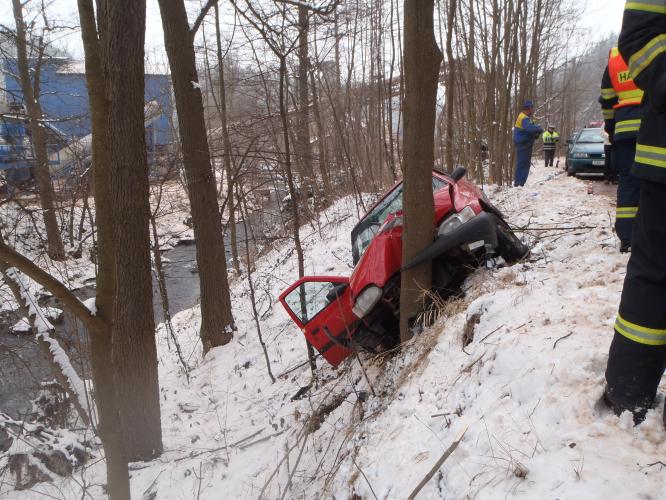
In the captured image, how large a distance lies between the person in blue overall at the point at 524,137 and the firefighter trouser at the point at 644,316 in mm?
8188

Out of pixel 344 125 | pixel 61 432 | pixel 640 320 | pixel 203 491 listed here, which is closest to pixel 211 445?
pixel 203 491

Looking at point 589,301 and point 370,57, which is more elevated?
point 370,57

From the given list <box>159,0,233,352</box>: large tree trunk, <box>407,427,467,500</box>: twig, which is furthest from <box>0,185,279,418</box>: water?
<box>407,427,467,500</box>: twig

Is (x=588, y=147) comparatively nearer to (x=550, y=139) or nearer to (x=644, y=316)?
(x=550, y=139)

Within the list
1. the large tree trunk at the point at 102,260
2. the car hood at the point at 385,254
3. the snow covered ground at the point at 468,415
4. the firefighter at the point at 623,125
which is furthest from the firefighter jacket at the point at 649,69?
the large tree trunk at the point at 102,260

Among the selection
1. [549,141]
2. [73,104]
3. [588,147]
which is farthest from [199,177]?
[549,141]

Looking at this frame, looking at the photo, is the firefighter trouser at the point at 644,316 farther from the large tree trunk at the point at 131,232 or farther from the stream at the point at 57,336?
the stream at the point at 57,336

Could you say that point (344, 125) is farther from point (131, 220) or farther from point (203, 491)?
point (203, 491)

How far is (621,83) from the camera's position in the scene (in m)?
3.22

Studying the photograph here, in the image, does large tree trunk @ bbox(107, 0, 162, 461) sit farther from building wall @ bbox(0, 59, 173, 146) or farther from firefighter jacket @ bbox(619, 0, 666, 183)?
building wall @ bbox(0, 59, 173, 146)

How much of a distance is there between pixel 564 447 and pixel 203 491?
3.42 metres

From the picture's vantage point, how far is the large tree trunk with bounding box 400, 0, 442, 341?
3.52 m

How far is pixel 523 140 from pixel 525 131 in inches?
7.2

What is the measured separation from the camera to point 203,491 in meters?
4.23
